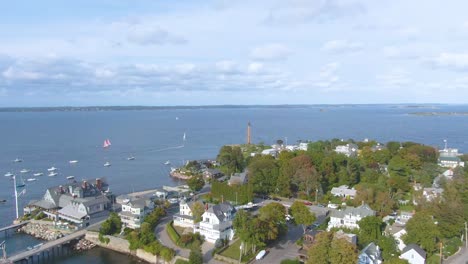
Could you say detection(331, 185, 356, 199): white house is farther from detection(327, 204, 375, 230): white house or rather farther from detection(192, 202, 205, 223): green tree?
detection(192, 202, 205, 223): green tree

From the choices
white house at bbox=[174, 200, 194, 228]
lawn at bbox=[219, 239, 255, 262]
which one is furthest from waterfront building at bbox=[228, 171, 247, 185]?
lawn at bbox=[219, 239, 255, 262]

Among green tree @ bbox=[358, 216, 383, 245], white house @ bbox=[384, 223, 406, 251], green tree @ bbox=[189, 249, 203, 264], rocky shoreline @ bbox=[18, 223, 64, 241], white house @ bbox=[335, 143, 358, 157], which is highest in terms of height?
white house @ bbox=[335, 143, 358, 157]

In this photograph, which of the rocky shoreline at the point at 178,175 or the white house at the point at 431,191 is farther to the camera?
the rocky shoreline at the point at 178,175

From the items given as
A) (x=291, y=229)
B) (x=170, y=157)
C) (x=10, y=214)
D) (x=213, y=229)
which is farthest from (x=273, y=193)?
(x=170, y=157)

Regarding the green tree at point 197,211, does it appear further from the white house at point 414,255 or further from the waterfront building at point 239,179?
the white house at point 414,255

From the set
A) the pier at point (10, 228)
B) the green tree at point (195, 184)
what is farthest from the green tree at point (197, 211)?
the pier at point (10, 228)

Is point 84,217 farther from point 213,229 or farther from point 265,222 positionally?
point 265,222
